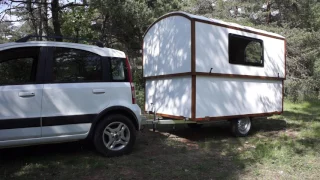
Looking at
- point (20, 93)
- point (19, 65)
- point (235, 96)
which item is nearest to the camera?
point (20, 93)

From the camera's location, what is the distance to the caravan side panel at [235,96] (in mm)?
6362

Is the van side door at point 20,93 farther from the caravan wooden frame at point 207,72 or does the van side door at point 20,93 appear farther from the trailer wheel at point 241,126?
the trailer wheel at point 241,126

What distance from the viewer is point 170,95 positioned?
688cm

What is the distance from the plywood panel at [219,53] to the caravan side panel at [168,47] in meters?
0.27

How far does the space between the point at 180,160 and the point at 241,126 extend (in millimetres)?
2870

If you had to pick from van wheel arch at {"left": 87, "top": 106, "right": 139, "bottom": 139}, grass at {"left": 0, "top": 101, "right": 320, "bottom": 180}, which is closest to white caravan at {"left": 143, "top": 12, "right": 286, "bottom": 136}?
grass at {"left": 0, "top": 101, "right": 320, "bottom": 180}

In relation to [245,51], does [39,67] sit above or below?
below

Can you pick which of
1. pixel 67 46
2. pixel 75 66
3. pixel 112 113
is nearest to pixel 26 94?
pixel 75 66

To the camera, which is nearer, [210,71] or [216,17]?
[210,71]

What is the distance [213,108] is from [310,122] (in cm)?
462

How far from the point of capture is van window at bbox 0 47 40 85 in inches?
172

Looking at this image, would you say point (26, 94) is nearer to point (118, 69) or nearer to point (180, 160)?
point (118, 69)

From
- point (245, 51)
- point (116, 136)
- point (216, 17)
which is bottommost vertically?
point (116, 136)

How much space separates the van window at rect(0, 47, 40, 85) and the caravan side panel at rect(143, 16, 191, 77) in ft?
9.74
